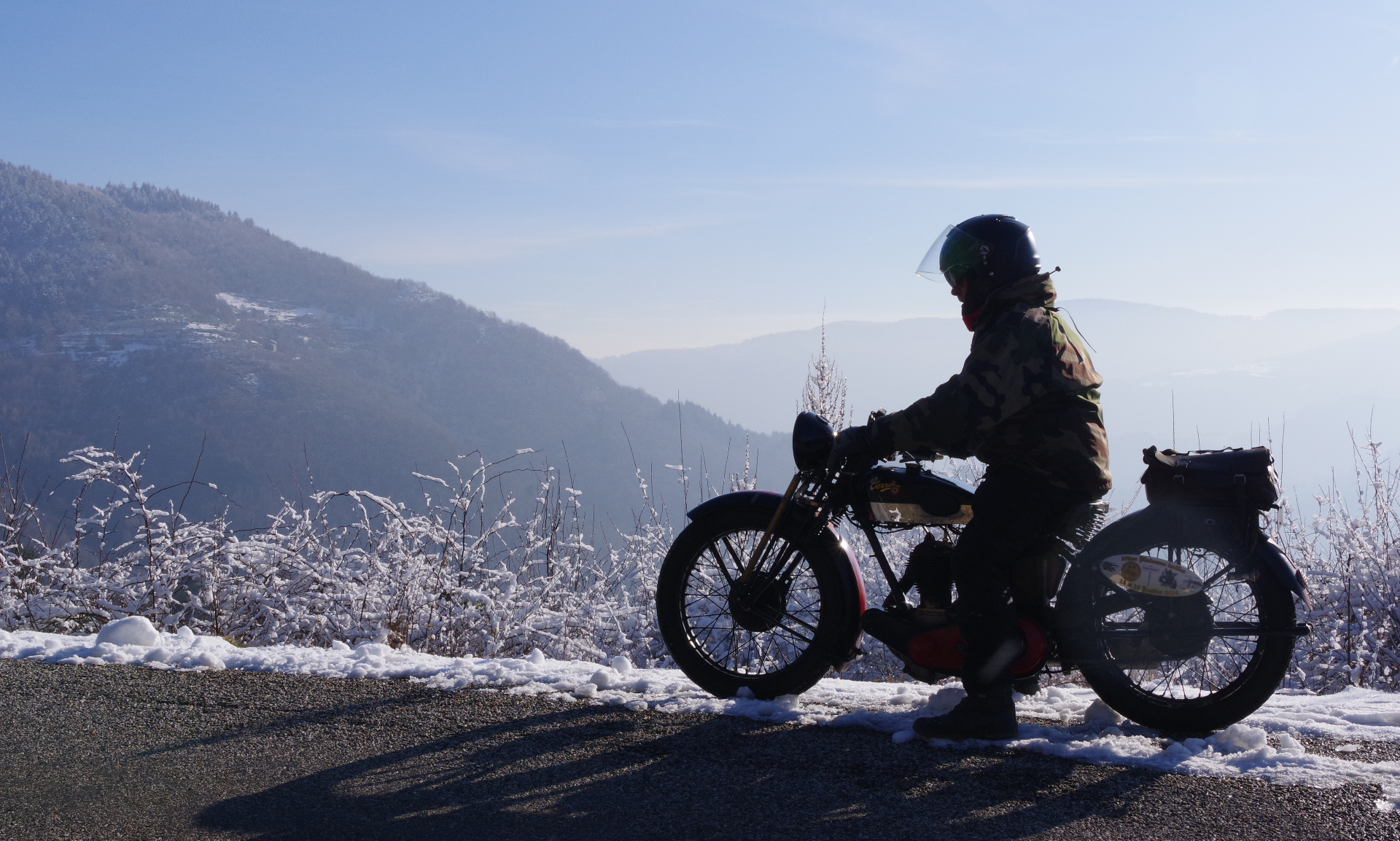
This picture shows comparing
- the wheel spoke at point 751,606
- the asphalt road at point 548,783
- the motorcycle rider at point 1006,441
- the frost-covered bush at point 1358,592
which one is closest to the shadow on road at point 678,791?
the asphalt road at point 548,783

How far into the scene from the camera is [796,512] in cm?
444

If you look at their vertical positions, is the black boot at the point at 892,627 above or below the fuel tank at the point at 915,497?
below

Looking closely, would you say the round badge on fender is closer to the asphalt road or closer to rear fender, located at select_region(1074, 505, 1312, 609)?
rear fender, located at select_region(1074, 505, 1312, 609)

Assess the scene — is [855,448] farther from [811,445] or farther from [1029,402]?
[1029,402]

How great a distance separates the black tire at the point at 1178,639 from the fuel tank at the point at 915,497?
0.51 metres

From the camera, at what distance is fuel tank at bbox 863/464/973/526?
4090mm

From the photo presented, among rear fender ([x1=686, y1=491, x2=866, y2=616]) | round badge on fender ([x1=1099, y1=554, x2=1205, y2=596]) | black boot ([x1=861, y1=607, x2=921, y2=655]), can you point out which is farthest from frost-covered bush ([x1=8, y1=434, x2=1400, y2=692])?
round badge on fender ([x1=1099, y1=554, x2=1205, y2=596])

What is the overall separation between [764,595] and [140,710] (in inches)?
105

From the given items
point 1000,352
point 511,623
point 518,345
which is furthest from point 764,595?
point 518,345

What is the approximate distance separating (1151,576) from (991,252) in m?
1.38

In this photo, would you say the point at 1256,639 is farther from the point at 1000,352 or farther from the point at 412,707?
the point at 412,707

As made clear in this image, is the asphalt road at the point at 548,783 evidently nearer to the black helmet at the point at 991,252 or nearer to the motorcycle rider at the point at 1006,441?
the motorcycle rider at the point at 1006,441

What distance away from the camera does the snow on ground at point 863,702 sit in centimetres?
344

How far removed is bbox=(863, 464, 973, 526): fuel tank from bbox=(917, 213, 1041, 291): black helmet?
31.9 inches
